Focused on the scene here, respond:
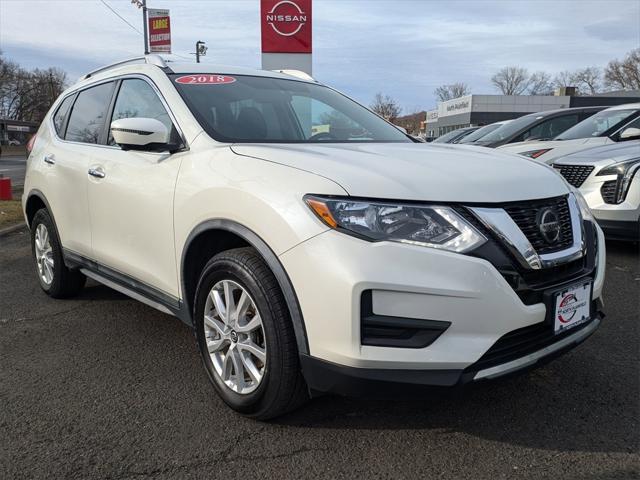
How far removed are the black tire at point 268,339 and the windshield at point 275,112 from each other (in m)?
0.72

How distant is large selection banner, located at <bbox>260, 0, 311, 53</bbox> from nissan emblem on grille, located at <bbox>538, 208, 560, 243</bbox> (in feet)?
27.8

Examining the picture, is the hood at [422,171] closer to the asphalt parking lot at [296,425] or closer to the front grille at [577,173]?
the asphalt parking lot at [296,425]

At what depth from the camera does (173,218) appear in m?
2.73

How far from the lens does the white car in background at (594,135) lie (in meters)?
6.80

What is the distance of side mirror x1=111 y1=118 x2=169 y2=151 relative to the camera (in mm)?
2703

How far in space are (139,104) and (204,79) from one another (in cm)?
47

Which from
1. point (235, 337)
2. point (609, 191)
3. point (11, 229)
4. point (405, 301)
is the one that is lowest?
point (11, 229)

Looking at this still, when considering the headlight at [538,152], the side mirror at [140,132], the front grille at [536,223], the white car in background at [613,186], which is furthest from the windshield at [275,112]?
the headlight at [538,152]

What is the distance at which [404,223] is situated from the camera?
6.57ft

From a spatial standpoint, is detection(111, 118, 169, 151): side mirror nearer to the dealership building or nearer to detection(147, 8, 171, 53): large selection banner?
detection(147, 8, 171, 53): large selection banner

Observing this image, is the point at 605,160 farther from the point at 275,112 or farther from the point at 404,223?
the point at 404,223

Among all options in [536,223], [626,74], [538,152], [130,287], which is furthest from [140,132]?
[626,74]

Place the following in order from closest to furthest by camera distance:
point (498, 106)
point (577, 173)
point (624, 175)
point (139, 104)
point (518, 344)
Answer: point (518, 344), point (139, 104), point (624, 175), point (577, 173), point (498, 106)

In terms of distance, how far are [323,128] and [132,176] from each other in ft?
3.93
